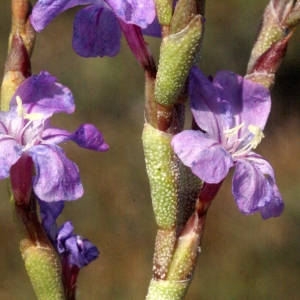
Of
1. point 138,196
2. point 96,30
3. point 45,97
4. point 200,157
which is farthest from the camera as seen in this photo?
point 138,196

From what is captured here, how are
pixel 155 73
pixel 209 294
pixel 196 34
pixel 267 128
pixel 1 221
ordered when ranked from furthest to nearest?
pixel 267 128
pixel 1 221
pixel 209 294
pixel 155 73
pixel 196 34

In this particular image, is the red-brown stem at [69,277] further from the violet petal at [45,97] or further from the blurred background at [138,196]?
the blurred background at [138,196]

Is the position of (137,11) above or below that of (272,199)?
above

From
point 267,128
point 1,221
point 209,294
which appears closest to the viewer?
point 209,294

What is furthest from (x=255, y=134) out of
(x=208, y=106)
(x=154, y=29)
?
(x=154, y=29)

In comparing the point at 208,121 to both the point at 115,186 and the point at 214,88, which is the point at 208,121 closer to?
the point at 214,88

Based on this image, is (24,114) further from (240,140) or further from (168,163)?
(240,140)

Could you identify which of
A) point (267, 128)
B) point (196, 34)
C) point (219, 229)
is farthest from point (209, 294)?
point (196, 34)

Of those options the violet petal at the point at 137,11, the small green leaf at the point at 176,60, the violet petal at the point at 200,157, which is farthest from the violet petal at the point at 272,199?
the violet petal at the point at 137,11
